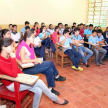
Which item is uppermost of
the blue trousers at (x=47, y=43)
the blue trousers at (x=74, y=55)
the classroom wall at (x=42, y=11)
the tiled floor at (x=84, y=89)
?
the classroom wall at (x=42, y=11)

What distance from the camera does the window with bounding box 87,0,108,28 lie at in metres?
6.32

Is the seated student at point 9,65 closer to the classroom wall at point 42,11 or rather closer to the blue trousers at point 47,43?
the blue trousers at point 47,43

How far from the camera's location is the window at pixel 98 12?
632 centimetres

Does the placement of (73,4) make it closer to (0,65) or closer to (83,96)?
(83,96)

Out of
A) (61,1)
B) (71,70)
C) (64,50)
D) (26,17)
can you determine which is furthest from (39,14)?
(71,70)

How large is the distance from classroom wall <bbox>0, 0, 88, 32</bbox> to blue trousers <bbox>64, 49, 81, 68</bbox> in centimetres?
289

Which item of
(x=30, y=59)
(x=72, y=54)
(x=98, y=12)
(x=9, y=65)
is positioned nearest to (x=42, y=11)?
(x=98, y=12)

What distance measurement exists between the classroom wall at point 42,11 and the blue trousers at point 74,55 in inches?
114

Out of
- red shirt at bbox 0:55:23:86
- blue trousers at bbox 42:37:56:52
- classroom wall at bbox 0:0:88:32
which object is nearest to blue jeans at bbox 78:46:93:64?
blue trousers at bbox 42:37:56:52

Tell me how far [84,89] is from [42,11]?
448 centimetres

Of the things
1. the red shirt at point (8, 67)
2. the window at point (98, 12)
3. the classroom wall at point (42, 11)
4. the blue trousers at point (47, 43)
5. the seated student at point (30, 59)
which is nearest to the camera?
the red shirt at point (8, 67)

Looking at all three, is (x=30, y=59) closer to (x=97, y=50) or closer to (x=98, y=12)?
(x=97, y=50)

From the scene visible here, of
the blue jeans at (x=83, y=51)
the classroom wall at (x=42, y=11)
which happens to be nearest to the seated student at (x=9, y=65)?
the blue jeans at (x=83, y=51)

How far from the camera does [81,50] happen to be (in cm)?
364
